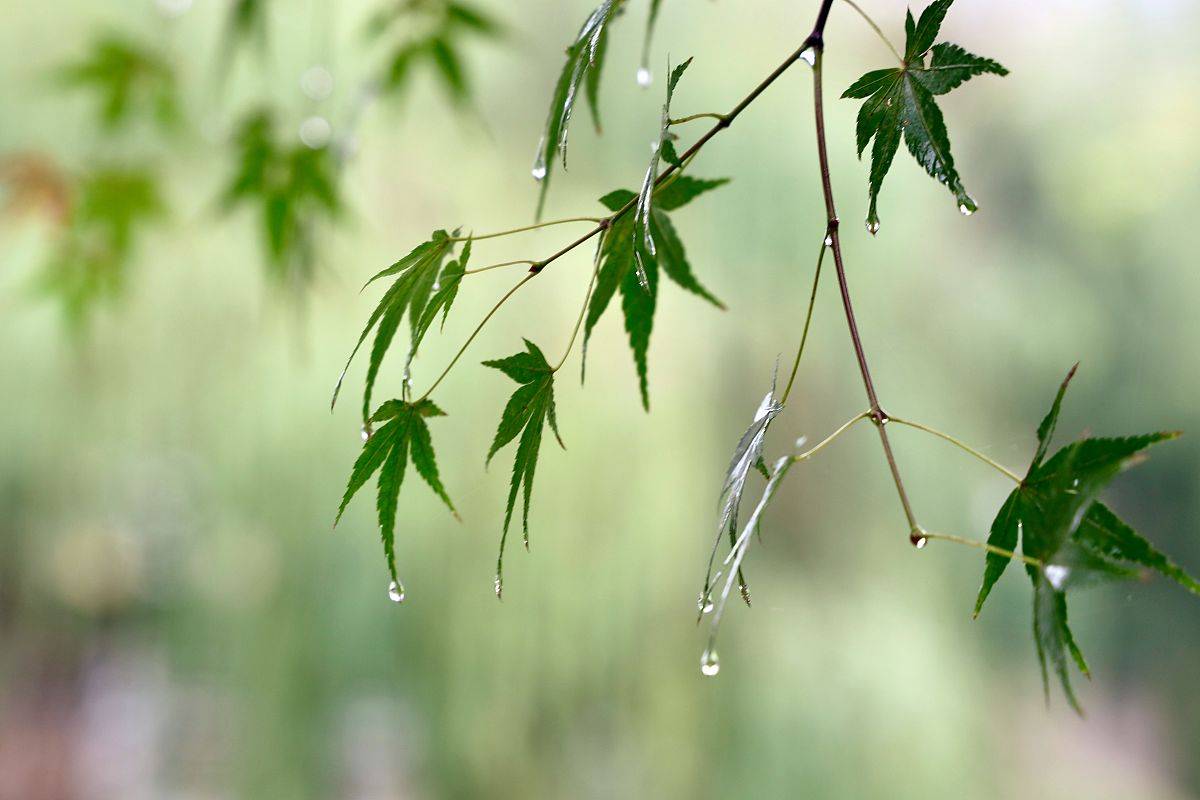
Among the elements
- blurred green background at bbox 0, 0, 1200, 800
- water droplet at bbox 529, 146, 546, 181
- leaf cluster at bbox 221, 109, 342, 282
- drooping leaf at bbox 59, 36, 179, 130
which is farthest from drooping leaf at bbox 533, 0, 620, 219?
blurred green background at bbox 0, 0, 1200, 800

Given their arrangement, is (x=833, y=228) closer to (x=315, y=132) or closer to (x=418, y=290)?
(x=418, y=290)

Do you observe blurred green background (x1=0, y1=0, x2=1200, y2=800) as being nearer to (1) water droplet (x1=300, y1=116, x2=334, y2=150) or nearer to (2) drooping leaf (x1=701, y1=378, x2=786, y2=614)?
(1) water droplet (x1=300, y1=116, x2=334, y2=150)

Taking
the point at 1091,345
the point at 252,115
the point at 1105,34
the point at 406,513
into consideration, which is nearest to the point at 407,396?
the point at 252,115

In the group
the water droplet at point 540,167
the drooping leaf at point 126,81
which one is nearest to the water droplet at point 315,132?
the drooping leaf at point 126,81

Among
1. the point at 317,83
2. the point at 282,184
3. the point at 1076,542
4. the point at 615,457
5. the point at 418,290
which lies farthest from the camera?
the point at 615,457

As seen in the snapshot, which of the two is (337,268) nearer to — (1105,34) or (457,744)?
(457,744)

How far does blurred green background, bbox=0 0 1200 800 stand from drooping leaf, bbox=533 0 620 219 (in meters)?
0.99

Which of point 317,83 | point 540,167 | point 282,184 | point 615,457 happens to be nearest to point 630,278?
point 540,167

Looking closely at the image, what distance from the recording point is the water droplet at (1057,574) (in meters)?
0.21

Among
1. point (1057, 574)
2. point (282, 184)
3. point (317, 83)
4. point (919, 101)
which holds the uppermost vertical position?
point (317, 83)

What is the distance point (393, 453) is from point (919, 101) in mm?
193

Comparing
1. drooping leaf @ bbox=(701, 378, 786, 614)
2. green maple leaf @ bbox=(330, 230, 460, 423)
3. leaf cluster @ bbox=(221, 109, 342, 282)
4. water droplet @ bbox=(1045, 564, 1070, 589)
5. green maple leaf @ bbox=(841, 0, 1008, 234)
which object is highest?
leaf cluster @ bbox=(221, 109, 342, 282)

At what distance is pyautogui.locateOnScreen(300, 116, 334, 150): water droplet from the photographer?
0.77m

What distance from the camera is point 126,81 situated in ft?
2.98
